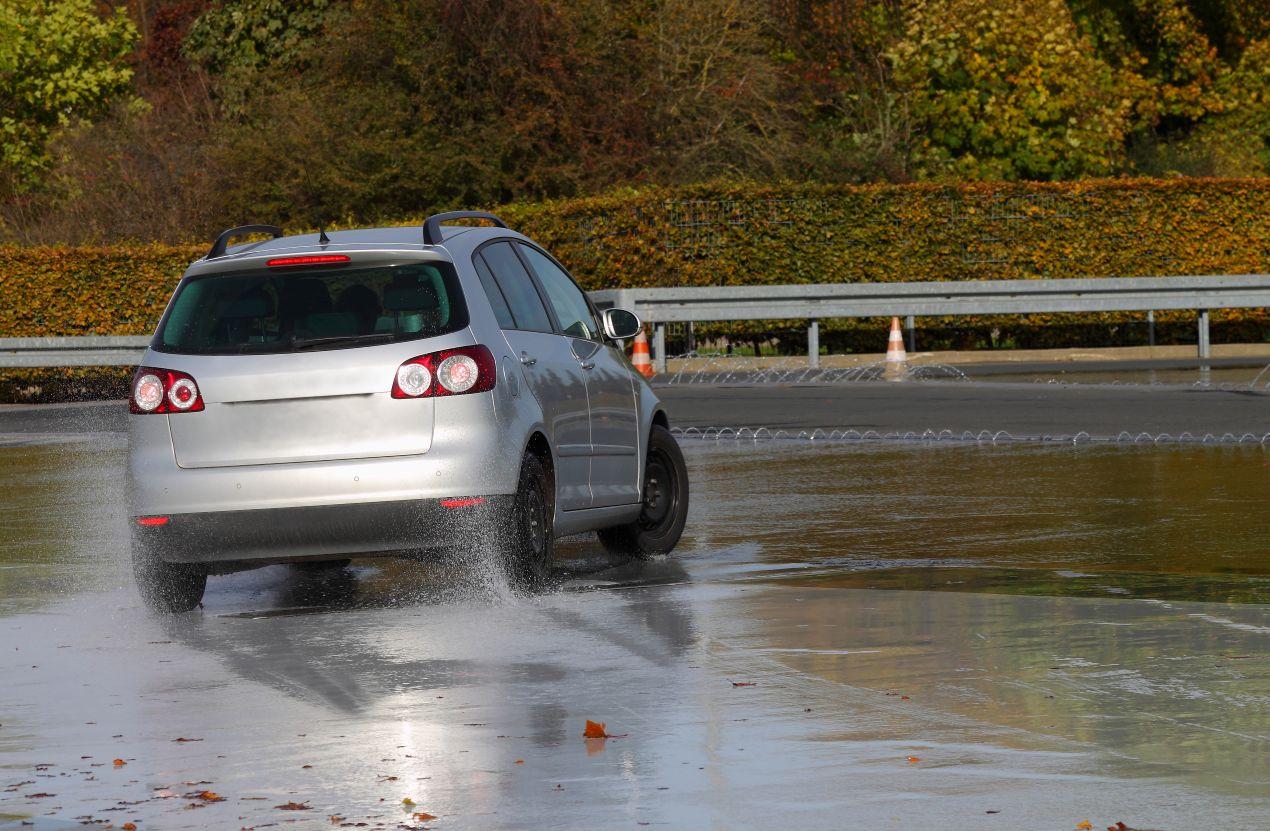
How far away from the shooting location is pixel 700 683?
7293mm

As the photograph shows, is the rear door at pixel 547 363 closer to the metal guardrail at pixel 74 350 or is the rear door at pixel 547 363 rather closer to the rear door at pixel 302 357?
the rear door at pixel 302 357

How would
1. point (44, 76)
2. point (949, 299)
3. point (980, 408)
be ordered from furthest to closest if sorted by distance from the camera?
point (44, 76) → point (949, 299) → point (980, 408)

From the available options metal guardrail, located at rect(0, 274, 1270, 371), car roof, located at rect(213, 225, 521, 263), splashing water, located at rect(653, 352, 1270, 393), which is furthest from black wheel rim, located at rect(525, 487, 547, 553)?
metal guardrail, located at rect(0, 274, 1270, 371)

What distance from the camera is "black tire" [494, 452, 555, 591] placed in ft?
29.9

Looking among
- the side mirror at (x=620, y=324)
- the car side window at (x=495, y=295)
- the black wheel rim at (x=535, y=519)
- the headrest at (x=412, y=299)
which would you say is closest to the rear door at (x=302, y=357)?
A: the headrest at (x=412, y=299)

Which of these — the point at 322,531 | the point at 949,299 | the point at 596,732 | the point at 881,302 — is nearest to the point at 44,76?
the point at 881,302

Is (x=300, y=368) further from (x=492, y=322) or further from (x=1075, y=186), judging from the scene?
(x=1075, y=186)

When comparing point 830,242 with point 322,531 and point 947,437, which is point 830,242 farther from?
point 322,531

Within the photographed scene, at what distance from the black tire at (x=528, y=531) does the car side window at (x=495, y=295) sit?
0.63 metres

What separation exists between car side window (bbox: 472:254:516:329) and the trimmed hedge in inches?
768

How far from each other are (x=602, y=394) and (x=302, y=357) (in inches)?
72.4

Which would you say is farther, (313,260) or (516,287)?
(516,287)

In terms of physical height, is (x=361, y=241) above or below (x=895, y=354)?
above

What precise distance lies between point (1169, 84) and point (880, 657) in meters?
45.7
